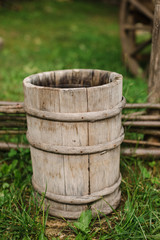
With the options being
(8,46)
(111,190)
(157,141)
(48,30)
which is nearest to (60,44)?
(8,46)

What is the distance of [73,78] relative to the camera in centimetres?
211

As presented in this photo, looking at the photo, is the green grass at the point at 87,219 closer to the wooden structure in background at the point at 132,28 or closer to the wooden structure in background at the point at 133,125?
the wooden structure in background at the point at 133,125

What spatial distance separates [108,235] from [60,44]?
5.79 m

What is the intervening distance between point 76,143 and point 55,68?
6.93ft

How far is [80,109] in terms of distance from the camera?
5.21 feet

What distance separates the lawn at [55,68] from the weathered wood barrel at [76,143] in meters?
0.12

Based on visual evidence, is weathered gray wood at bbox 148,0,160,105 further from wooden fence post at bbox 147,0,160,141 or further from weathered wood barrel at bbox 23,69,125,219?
weathered wood barrel at bbox 23,69,125,219

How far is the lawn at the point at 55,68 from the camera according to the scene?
1767mm

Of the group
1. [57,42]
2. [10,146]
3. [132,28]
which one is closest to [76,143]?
[10,146]

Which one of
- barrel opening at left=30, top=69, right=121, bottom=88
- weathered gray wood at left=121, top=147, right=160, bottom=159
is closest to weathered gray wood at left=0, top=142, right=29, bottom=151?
barrel opening at left=30, top=69, right=121, bottom=88

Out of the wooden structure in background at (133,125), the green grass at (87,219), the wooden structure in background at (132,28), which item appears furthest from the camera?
the wooden structure in background at (132,28)

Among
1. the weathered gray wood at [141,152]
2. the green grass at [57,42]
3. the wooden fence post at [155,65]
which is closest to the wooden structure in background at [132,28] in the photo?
the green grass at [57,42]

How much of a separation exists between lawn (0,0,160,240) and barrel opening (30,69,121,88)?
0.46 metres

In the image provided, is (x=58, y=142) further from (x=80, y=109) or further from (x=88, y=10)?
(x=88, y=10)
